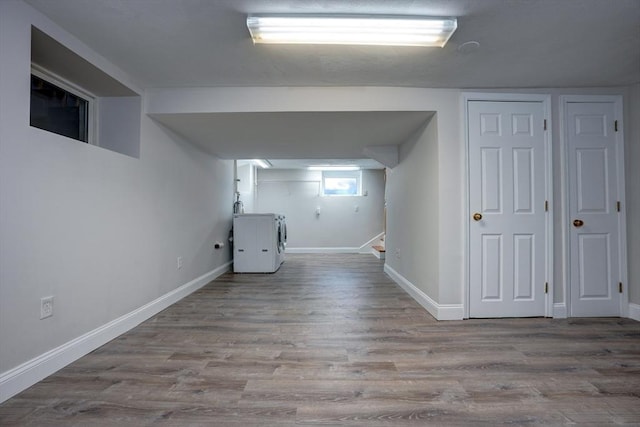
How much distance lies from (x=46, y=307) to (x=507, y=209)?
3.47 meters

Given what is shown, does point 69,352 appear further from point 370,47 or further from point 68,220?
point 370,47

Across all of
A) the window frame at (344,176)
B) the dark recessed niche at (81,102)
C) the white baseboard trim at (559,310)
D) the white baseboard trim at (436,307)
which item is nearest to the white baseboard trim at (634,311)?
the white baseboard trim at (559,310)

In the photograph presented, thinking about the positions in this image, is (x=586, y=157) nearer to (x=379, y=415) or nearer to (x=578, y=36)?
(x=578, y=36)

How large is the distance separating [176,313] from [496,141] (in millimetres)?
3415

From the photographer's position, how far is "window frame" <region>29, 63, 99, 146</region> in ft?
6.03

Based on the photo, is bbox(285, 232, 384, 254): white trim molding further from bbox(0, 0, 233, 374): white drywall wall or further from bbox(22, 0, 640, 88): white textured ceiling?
bbox(22, 0, 640, 88): white textured ceiling

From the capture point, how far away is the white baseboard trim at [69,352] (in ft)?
4.47

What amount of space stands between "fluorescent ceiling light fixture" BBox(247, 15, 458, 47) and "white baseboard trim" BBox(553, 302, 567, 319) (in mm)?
2480

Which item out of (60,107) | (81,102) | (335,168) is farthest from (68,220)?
(335,168)

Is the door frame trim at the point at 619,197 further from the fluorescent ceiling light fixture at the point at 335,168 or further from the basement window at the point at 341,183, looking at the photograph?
the basement window at the point at 341,183

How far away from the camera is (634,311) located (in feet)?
7.79

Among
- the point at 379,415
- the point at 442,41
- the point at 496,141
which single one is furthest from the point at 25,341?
the point at 496,141

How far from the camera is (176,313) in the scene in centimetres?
256

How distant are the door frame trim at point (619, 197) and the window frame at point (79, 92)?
161 inches
